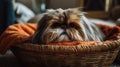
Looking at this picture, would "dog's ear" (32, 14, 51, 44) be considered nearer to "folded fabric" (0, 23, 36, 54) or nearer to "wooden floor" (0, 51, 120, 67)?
"folded fabric" (0, 23, 36, 54)

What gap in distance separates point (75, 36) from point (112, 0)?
233 cm

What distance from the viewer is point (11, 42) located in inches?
45.6

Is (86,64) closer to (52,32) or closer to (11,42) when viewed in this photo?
(52,32)

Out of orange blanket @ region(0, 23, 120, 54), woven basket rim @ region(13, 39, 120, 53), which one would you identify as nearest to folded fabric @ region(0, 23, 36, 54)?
orange blanket @ region(0, 23, 120, 54)

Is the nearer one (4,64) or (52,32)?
(52,32)

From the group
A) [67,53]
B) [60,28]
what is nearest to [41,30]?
[60,28]

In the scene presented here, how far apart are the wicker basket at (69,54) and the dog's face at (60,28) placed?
82mm

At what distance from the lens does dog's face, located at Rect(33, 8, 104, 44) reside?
1096 millimetres

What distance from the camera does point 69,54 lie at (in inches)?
39.4

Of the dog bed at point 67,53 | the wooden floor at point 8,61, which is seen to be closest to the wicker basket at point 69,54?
the dog bed at point 67,53

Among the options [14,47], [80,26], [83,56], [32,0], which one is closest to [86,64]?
[83,56]

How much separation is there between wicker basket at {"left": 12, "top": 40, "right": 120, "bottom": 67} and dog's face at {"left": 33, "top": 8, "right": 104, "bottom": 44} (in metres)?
0.08

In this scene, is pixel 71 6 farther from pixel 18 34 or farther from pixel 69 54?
pixel 69 54

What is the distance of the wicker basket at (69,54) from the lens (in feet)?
3.26
